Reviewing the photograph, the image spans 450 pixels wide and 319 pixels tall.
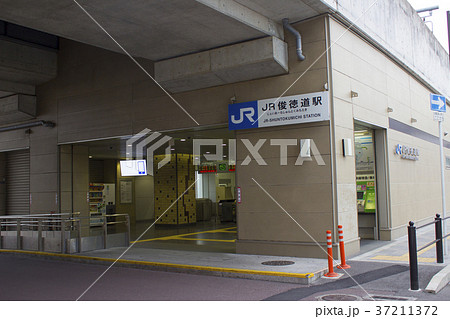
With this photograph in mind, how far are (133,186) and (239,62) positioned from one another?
54.9ft

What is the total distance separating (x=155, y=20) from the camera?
32.3 ft

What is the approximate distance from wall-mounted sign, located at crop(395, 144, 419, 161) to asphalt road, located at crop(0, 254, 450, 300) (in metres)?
6.07

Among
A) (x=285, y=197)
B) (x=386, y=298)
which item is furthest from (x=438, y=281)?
(x=285, y=197)

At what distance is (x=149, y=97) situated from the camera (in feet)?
45.9

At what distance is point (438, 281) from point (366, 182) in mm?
6991

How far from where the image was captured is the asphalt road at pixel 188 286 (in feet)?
24.6

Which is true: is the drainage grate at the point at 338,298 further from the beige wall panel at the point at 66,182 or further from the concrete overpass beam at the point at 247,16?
the beige wall panel at the point at 66,182

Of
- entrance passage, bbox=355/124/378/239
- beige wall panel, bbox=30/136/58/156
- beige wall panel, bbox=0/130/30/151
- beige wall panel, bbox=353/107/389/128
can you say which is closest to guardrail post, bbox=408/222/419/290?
beige wall panel, bbox=353/107/389/128

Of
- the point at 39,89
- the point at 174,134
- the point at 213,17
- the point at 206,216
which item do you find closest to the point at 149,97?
the point at 174,134

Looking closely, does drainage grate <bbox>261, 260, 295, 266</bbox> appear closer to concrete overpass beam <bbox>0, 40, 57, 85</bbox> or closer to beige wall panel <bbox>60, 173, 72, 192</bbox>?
beige wall panel <bbox>60, 173, 72, 192</bbox>

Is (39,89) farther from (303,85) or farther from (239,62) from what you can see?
(303,85)

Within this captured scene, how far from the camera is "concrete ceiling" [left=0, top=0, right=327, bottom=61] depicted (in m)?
9.05

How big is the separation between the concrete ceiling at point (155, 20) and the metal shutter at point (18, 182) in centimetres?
977

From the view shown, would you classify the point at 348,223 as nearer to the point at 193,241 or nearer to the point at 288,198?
the point at 288,198
